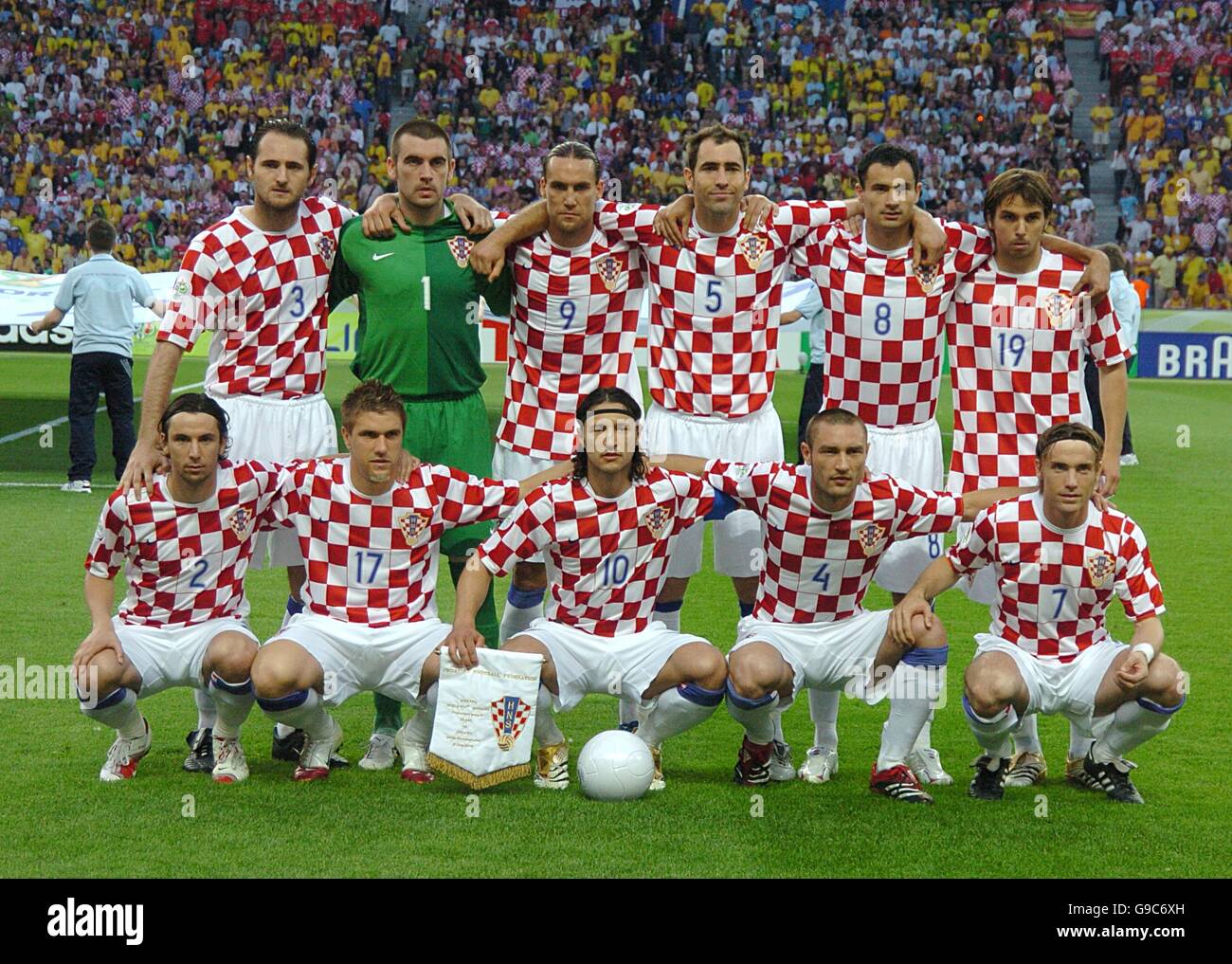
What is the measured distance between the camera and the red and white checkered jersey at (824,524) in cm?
514

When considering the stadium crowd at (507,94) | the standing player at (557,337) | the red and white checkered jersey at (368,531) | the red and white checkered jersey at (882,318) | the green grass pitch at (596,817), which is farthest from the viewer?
the stadium crowd at (507,94)

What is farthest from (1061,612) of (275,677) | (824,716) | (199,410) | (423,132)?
(199,410)

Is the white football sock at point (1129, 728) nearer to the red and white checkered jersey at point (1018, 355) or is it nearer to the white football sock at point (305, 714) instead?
the red and white checkered jersey at point (1018, 355)

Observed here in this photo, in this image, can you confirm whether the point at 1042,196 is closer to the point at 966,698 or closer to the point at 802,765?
the point at 966,698

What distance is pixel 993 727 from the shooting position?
16.2 ft

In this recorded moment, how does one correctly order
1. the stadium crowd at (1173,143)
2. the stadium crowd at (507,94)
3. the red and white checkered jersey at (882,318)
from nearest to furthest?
the red and white checkered jersey at (882,318) < the stadium crowd at (1173,143) < the stadium crowd at (507,94)

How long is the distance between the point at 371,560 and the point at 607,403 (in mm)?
945

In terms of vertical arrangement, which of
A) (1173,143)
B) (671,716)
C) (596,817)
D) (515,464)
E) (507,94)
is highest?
(507,94)

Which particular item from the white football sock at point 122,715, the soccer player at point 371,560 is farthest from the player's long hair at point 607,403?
the white football sock at point 122,715

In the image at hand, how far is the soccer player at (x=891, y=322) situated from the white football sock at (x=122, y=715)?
2.22 meters

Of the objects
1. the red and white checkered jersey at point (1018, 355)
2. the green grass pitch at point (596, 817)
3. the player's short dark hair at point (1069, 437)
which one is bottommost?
the green grass pitch at point (596, 817)

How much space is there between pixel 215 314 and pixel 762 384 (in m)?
1.96

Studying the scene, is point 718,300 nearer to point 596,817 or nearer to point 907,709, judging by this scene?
point 907,709

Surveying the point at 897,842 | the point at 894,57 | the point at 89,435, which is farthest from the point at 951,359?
the point at 894,57
